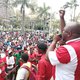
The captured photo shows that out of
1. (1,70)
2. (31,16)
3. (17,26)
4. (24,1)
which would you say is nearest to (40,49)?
(1,70)

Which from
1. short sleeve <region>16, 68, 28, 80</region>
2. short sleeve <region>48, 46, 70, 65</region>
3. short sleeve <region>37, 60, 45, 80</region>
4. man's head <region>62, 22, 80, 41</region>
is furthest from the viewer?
short sleeve <region>16, 68, 28, 80</region>

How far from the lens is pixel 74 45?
275 cm

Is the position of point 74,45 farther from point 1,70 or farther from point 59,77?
point 1,70

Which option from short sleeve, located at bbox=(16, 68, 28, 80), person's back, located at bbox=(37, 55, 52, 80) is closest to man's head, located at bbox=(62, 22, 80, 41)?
person's back, located at bbox=(37, 55, 52, 80)

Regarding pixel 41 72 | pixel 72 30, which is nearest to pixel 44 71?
pixel 41 72

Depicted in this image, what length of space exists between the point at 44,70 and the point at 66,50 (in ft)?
4.70

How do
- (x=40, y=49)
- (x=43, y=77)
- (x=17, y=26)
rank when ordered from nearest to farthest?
(x=43, y=77) → (x=40, y=49) → (x=17, y=26)

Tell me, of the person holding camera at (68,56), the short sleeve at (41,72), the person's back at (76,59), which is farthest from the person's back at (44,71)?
the person's back at (76,59)

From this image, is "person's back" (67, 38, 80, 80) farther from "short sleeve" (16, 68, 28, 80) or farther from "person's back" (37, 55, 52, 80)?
"short sleeve" (16, 68, 28, 80)

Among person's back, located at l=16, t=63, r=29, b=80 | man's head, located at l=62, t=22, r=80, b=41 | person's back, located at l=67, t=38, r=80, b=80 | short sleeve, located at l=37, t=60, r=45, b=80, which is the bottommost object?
person's back, located at l=16, t=63, r=29, b=80

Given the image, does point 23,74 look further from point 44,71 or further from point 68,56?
point 68,56

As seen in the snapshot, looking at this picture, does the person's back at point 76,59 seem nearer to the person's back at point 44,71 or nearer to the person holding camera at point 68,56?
the person holding camera at point 68,56

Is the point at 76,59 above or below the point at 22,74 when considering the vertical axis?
above

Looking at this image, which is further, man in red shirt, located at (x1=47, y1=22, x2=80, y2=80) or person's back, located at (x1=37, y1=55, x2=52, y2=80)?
person's back, located at (x1=37, y1=55, x2=52, y2=80)
